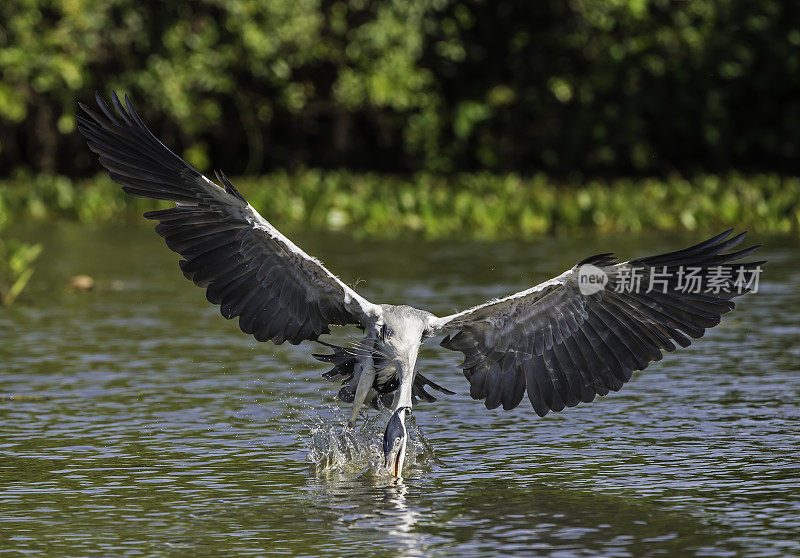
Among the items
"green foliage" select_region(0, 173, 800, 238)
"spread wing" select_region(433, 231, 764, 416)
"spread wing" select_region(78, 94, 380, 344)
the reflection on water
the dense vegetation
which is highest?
the dense vegetation

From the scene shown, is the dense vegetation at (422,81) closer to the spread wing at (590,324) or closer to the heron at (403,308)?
the heron at (403,308)

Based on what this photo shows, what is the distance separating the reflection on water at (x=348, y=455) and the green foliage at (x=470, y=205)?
6149 mm

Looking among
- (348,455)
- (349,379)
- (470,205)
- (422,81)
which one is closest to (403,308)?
(349,379)

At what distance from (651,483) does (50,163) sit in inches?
844

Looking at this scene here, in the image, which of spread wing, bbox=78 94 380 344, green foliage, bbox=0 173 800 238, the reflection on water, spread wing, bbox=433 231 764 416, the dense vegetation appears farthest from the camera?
the dense vegetation

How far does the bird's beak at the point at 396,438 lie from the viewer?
6.59 meters

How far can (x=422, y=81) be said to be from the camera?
25203 millimetres

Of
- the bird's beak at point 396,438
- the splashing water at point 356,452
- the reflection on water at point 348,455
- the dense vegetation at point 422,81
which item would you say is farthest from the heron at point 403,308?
the dense vegetation at point 422,81

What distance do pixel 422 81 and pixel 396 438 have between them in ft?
62.4

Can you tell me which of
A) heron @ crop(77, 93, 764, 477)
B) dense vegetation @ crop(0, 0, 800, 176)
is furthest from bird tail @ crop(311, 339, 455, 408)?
dense vegetation @ crop(0, 0, 800, 176)

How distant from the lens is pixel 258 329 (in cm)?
718

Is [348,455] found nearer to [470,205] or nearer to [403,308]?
[403,308]

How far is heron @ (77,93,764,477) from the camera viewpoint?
6652 millimetres

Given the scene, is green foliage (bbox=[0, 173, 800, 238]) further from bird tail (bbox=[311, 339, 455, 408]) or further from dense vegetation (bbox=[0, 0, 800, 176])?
bird tail (bbox=[311, 339, 455, 408])
